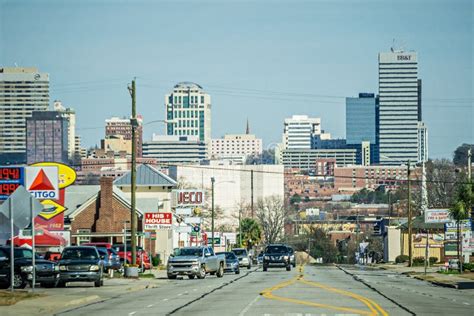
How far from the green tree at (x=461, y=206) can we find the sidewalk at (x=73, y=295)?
1777 cm

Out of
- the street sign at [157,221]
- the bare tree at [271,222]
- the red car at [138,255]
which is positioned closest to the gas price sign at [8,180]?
the street sign at [157,221]

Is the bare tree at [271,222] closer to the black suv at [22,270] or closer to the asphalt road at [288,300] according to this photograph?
the black suv at [22,270]

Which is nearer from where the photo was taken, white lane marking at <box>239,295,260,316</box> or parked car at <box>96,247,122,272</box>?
white lane marking at <box>239,295,260,316</box>

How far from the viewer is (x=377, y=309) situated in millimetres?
33469

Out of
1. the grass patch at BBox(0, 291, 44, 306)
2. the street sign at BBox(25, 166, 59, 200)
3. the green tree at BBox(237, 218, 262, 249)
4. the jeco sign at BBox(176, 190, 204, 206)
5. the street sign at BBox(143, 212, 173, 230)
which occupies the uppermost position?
the street sign at BBox(25, 166, 59, 200)

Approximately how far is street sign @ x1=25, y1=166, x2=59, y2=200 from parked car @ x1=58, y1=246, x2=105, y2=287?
10.2 feet

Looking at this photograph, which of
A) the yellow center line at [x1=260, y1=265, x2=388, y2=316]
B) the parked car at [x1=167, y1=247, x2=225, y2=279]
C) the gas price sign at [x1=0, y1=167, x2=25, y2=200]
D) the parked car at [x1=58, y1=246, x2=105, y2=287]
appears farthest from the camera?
the parked car at [x1=167, y1=247, x2=225, y2=279]

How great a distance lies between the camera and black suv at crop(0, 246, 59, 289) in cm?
4559

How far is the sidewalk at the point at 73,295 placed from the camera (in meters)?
34.8

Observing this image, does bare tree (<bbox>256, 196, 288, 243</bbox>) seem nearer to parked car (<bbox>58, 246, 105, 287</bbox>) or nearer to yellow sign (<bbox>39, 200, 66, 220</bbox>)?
yellow sign (<bbox>39, 200, 66, 220</bbox>)

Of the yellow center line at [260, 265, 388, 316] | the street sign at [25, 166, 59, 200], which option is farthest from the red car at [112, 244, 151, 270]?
the yellow center line at [260, 265, 388, 316]

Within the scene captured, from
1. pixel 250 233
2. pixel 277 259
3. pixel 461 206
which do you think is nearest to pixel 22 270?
pixel 461 206

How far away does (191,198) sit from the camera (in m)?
107

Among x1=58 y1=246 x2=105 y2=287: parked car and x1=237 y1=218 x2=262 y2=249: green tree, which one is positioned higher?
x1=58 y1=246 x2=105 y2=287: parked car
